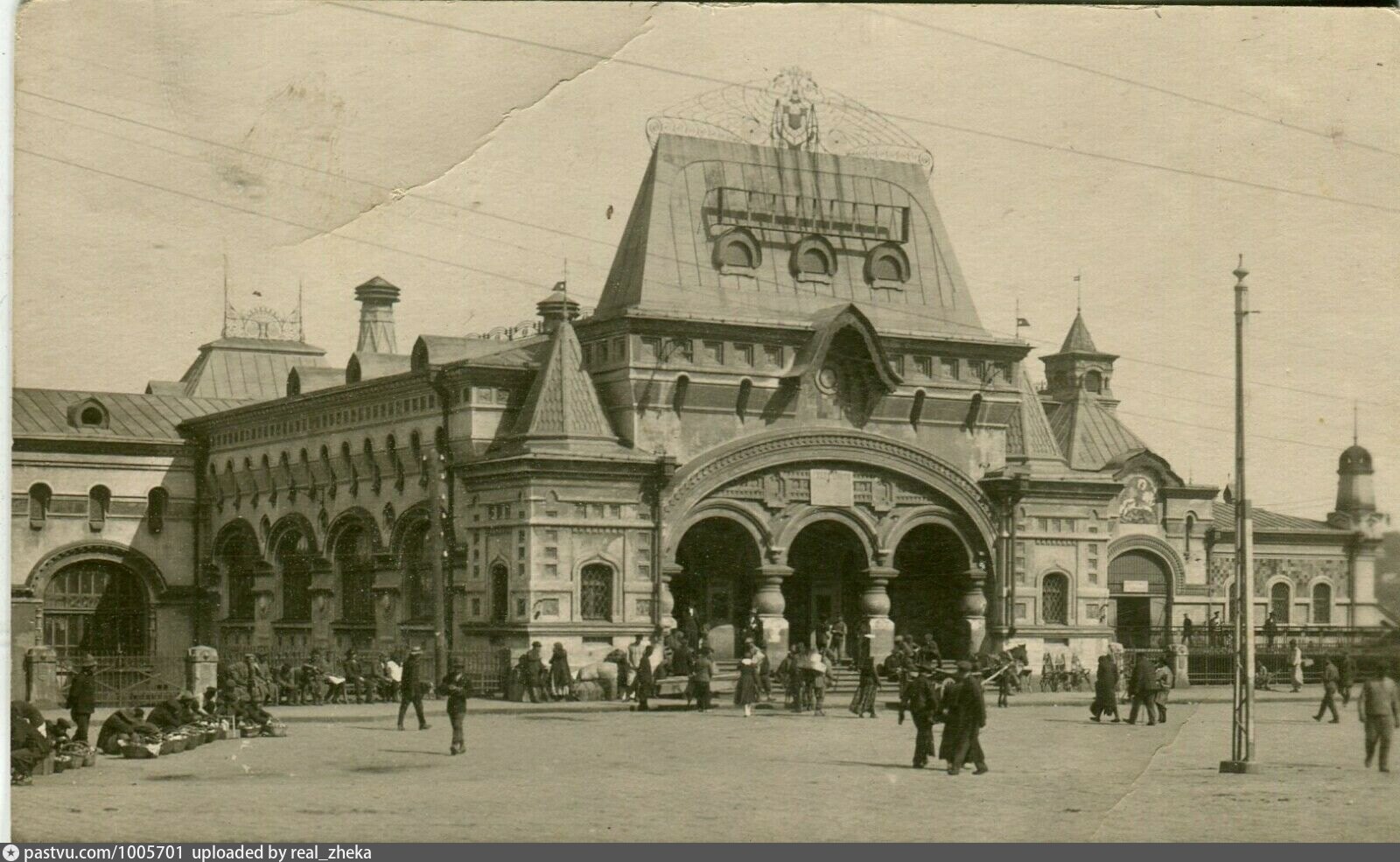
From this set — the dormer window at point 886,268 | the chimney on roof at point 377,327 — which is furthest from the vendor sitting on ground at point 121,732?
the chimney on roof at point 377,327

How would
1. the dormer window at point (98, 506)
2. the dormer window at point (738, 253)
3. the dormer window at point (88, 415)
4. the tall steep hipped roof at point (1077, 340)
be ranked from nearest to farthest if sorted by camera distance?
the dormer window at point (738, 253), the dormer window at point (88, 415), the dormer window at point (98, 506), the tall steep hipped roof at point (1077, 340)

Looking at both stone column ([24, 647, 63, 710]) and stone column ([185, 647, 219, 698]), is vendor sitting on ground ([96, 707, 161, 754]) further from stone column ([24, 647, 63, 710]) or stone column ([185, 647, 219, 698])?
stone column ([24, 647, 63, 710])

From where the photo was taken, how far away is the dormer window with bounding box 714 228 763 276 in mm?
52500

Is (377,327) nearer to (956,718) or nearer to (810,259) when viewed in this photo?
(810,259)

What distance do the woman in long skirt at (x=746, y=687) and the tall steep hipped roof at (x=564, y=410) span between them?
7.90 metres

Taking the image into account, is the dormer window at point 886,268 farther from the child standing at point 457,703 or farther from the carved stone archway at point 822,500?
the child standing at point 457,703

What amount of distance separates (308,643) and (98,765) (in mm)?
27520

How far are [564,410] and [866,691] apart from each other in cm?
1079

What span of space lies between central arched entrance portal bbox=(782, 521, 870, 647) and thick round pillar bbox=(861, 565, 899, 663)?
1803 mm

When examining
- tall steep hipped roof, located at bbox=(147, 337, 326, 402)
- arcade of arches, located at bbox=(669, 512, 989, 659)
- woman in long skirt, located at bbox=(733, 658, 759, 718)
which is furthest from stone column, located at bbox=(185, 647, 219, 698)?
tall steep hipped roof, located at bbox=(147, 337, 326, 402)

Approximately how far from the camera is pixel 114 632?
62562mm

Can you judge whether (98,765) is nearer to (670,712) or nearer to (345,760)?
(345,760)

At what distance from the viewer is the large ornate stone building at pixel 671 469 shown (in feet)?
163

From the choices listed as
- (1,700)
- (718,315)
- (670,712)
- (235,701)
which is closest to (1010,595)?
(718,315)
